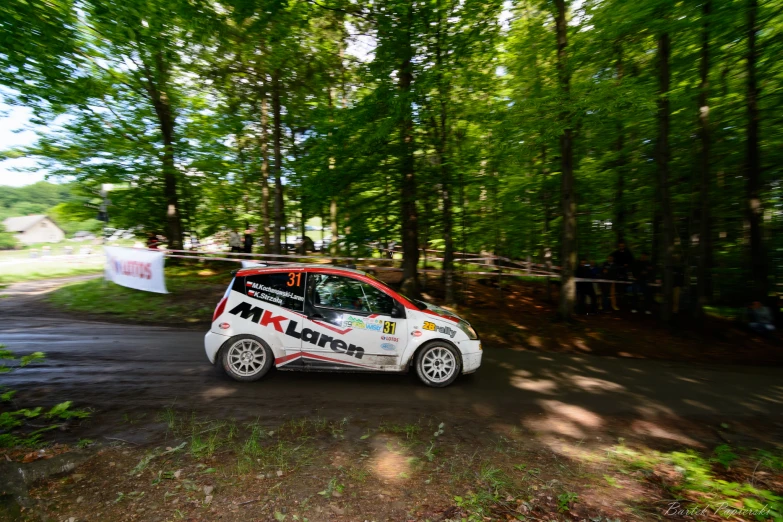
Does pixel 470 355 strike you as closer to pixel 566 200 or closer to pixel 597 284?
pixel 566 200

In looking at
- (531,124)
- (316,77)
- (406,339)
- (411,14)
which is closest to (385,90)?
(411,14)

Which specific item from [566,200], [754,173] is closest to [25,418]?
[566,200]

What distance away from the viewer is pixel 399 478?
3.67 m

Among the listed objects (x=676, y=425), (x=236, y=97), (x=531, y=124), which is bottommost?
(x=676, y=425)

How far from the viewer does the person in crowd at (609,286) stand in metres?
12.1

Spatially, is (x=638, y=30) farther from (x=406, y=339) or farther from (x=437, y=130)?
(x=406, y=339)

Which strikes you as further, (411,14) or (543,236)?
(543,236)

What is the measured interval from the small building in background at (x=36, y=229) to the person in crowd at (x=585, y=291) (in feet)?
187

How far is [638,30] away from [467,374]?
8752 millimetres

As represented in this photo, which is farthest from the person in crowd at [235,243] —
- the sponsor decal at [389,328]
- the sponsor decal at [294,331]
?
the sponsor decal at [389,328]

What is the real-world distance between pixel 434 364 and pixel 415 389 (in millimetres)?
491

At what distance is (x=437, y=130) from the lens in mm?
11812

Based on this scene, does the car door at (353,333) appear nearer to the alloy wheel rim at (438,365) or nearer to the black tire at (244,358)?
the alloy wheel rim at (438,365)

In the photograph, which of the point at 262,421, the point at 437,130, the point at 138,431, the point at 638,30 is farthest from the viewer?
the point at 437,130
